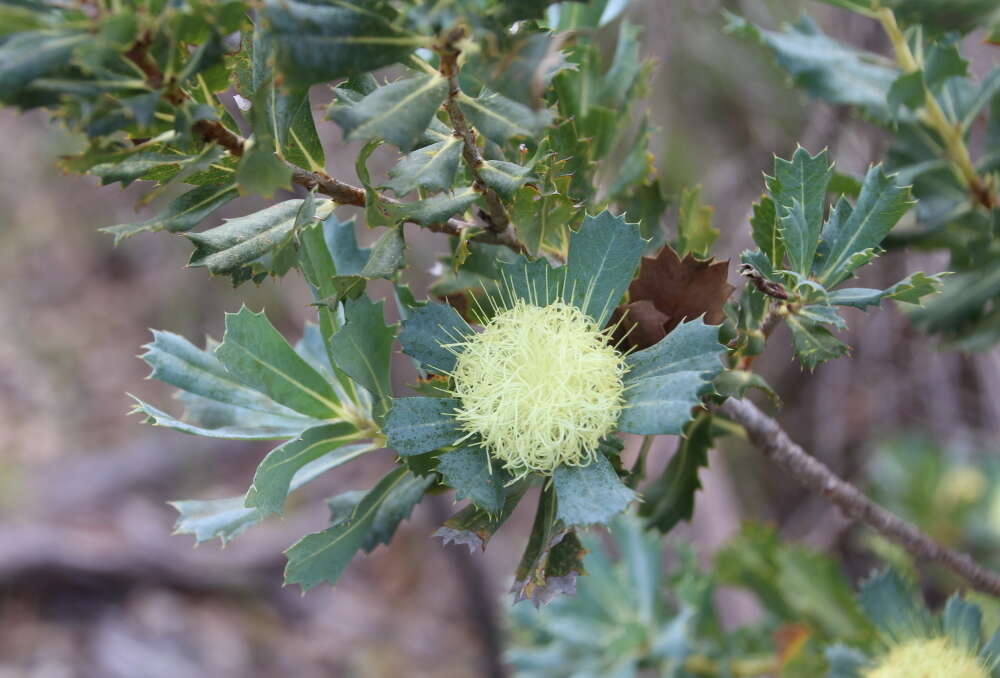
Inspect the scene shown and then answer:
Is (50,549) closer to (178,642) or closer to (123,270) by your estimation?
(178,642)

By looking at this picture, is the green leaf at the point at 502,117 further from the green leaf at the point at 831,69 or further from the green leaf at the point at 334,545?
the green leaf at the point at 831,69

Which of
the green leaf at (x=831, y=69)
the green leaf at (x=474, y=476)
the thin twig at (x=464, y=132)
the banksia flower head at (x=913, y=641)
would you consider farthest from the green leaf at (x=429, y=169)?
the banksia flower head at (x=913, y=641)

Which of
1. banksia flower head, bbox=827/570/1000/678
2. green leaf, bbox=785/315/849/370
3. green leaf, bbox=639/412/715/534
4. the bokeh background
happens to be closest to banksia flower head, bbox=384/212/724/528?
green leaf, bbox=785/315/849/370

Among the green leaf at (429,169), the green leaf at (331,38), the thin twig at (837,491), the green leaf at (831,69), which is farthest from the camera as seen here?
the green leaf at (831,69)

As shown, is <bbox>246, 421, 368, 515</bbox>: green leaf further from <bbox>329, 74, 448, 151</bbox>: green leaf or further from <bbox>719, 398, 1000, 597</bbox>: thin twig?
<bbox>719, 398, 1000, 597</bbox>: thin twig

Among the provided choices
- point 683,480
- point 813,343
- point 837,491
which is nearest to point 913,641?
point 837,491

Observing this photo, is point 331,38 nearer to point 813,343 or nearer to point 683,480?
point 813,343

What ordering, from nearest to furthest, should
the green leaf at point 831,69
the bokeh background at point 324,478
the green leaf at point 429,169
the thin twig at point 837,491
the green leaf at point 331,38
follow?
the green leaf at point 331,38 < the green leaf at point 429,169 < the thin twig at point 837,491 < the green leaf at point 831,69 < the bokeh background at point 324,478
